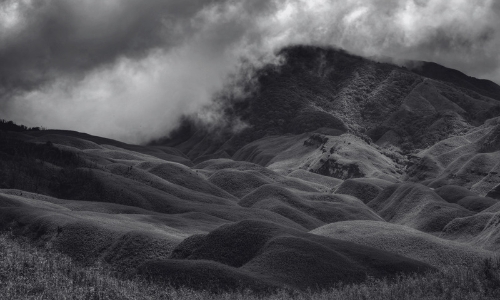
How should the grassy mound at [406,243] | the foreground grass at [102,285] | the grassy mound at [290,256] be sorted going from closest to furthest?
the foreground grass at [102,285]
the grassy mound at [290,256]
the grassy mound at [406,243]

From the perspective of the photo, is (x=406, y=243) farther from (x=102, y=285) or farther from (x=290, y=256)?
(x=102, y=285)

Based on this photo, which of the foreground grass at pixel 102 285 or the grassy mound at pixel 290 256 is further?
the grassy mound at pixel 290 256

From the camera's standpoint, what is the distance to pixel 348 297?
32656mm

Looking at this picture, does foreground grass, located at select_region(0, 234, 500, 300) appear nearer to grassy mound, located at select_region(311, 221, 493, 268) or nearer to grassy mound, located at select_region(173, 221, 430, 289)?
grassy mound, located at select_region(173, 221, 430, 289)

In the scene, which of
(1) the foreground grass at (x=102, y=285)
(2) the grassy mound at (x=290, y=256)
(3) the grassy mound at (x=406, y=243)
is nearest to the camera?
(1) the foreground grass at (x=102, y=285)

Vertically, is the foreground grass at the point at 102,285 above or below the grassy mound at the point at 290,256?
above

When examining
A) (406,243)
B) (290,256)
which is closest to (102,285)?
(290,256)

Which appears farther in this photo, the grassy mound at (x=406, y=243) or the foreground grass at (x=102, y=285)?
the grassy mound at (x=406, y=243)

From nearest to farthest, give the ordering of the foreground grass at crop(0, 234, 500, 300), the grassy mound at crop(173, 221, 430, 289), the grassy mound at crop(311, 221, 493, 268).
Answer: the foreground grass at crop(0, 234, 500, 300)
the grassy mound at crop(173, 221, 430, 289)
the grassy mound at crop(311, 221, 493, 268)

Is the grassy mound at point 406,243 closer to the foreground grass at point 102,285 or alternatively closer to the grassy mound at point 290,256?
the grassy mound at point 290,256

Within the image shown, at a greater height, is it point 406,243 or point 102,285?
point 102,285

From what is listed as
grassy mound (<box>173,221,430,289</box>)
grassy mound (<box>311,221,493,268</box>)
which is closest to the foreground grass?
Result: grassy mound (<box>173,221,430,289</box>)

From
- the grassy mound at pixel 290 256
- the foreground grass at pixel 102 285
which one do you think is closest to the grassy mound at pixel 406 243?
the grassy mound at pixel 290 256

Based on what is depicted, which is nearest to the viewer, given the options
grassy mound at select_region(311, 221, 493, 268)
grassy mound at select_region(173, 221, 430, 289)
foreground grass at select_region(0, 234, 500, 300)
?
foreground grass at select_region(0, 234, 500, 300)
